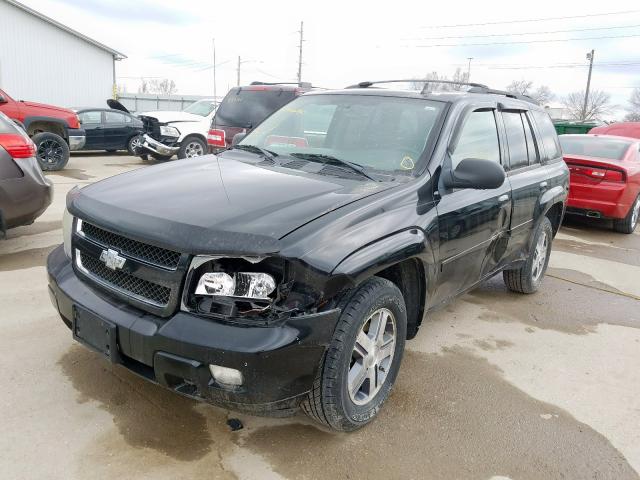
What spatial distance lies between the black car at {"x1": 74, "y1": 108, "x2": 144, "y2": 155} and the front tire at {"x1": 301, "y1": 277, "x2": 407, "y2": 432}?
12.2 m

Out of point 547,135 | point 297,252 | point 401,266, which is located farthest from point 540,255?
point 297,252

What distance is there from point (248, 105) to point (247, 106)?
3cm

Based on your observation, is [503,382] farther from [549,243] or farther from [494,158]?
[549,243]

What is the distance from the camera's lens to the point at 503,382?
334 cm

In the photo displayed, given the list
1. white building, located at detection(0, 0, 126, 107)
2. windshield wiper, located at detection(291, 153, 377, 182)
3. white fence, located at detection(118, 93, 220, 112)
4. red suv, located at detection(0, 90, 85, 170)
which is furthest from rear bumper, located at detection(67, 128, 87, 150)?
white fence, located at detection(118, 93, 220, 112)

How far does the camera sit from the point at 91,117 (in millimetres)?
13664

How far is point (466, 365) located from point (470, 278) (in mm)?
585

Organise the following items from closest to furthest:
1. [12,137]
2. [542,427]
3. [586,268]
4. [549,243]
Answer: [542,427] < [12,137] < [549,243] < [586,268]

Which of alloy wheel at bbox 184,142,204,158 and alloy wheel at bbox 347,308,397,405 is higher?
alloy wheel at bbox 347,308,397,405

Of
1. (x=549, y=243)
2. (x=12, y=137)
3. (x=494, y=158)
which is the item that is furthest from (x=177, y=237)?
(x=549, y=243)

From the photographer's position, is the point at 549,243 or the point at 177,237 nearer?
the point at 177,237

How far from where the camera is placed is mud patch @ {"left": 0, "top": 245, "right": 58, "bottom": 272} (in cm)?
476

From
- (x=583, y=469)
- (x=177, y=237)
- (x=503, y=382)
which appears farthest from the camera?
(x=503, y=382)

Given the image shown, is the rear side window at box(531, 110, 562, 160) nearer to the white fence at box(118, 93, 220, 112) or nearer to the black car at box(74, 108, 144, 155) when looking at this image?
the black car at box(74, 108, 144, 155)
